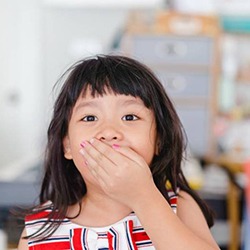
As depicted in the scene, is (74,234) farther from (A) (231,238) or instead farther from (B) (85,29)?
(B) (85,29)

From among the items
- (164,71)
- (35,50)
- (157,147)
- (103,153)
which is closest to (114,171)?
(103,153)

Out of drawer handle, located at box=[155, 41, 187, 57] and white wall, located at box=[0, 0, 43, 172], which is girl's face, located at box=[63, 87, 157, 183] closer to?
drawer handle, located at box=[155, 41, 187, 57]

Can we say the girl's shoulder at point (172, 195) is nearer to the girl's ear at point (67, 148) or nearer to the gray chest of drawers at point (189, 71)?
the girl's ear at point (67, 148)

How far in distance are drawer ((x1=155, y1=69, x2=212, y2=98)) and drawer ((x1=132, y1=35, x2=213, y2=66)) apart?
5cm

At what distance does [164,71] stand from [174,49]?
10 cm

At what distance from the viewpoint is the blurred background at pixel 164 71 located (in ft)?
6.31

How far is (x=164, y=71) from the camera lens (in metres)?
2.18

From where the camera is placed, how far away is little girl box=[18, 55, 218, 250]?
649mm

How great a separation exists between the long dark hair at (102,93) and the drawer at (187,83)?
4.55 feet

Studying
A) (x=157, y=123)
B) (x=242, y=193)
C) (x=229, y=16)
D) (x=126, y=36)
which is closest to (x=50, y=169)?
(x=157, y=123)

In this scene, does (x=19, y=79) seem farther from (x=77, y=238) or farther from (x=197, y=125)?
(x=77, y=238)

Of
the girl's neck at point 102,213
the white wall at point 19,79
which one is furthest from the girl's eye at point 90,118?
the white wall at point 19,79

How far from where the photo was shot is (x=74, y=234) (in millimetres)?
737

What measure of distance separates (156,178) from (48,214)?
0.17m
